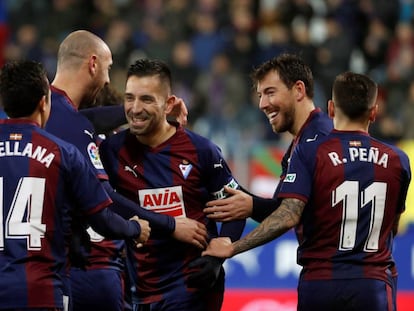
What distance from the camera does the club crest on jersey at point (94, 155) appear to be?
652 cm

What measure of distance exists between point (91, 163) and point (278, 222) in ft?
3.98

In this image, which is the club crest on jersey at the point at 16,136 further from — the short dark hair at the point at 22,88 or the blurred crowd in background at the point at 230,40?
the blurred crowd in background at the point at 230,40

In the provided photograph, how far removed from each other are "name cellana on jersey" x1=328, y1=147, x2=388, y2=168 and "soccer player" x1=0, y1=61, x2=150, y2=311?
4.83ft

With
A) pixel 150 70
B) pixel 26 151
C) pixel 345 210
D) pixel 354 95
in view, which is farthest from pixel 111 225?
pixel 354 95

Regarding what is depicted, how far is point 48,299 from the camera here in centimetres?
582

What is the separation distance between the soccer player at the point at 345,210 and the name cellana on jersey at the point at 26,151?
4.83 ft

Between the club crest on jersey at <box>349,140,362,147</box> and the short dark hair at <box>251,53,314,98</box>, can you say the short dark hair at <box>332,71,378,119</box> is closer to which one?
the club crest on jersey at <box>349,140,362,147</box>

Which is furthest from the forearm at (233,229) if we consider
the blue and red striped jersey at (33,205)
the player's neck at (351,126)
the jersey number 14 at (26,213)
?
the jersey number 14 at (26,213)

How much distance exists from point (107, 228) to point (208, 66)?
38.1 feet

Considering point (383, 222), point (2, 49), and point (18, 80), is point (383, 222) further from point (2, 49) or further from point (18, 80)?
point (2, 49)

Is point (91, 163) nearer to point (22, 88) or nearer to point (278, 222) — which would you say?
point (22, 88)

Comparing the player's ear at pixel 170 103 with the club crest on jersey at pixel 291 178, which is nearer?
the club crest on jersey at pixel 291 178

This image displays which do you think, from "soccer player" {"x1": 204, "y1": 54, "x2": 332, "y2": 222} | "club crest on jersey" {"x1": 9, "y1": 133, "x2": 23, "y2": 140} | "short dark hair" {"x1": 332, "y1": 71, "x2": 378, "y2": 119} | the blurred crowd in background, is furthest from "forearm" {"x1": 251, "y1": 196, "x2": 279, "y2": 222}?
the blurred crowd in background

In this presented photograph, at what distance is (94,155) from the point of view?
6566mm
